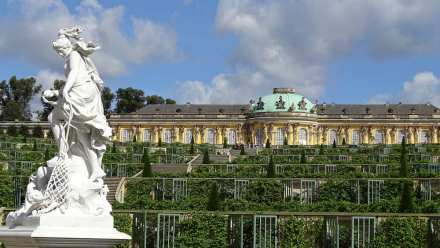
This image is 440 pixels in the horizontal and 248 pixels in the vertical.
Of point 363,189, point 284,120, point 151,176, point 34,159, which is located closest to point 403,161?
point 363,189

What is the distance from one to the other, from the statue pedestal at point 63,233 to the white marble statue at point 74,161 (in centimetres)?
10

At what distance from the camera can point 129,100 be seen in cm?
10088

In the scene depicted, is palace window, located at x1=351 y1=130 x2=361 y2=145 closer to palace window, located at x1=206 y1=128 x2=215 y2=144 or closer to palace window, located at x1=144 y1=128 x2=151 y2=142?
palace window, located at x1=206 y1=128 x2=215 y2=144

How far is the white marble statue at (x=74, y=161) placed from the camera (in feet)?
23.2

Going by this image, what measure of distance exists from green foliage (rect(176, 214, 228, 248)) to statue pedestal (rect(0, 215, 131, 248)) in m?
12.7

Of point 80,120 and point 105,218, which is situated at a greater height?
point 80,120

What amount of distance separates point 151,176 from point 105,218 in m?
25.2

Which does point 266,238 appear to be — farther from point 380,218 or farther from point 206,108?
point 206,108

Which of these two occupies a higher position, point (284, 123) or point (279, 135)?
point (284, 123)

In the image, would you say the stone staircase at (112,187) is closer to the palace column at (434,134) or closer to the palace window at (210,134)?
the palace window at (210,134)

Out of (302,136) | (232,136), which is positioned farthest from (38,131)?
(302,136)

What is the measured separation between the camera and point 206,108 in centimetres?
9562

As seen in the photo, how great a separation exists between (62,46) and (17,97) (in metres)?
84.7

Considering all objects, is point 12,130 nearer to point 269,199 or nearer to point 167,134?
point 167,134
